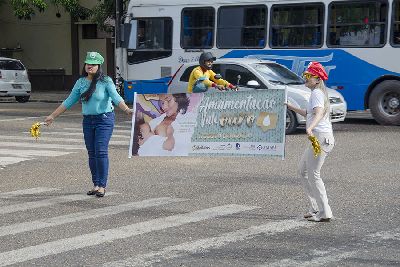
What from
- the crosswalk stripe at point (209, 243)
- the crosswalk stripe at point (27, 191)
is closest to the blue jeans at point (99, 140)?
the crosswalk stripe at point (27, 191)

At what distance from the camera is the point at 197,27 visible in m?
22.7

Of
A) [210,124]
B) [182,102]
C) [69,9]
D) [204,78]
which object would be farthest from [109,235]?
[69,9]

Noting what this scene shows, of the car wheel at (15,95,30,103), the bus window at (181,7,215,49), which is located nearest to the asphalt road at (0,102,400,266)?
the bus window at (181,7,215,49)

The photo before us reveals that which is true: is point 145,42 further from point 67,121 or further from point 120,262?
point 120,262

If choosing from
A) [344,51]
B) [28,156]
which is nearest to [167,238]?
[28,156]

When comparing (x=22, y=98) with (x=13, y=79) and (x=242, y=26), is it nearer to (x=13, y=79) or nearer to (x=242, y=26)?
(x=13, y=79)

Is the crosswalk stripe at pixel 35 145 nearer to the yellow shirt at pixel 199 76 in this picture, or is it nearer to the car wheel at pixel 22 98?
the yellow shirt at pixel 199 76

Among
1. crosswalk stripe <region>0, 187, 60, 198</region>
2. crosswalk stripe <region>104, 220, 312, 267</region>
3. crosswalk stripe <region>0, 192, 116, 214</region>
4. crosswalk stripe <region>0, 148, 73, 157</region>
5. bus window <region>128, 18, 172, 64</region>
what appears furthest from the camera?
bus window <region>128, 18, 172, 64</region>

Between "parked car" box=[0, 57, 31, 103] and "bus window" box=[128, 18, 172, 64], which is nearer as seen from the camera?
"bus window" box=[128, 18, 172, 64]

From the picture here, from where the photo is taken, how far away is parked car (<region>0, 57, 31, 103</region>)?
3188cm

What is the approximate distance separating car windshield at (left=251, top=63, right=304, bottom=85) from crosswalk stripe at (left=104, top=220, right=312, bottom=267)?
30.9 feet

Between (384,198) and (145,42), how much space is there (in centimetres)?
1463

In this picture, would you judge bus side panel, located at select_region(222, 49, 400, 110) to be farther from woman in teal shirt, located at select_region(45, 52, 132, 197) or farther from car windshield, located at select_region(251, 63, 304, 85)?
woman in teal shirt, located at select_region(45, 52, 132, 197)

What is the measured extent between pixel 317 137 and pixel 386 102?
11456 mm
